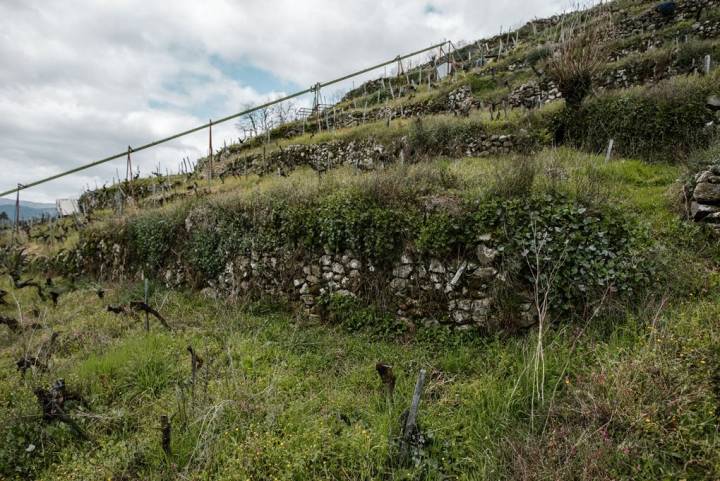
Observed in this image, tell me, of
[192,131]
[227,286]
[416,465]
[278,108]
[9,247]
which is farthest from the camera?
[278,108]

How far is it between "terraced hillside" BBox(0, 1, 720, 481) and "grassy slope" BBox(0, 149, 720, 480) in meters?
0.03

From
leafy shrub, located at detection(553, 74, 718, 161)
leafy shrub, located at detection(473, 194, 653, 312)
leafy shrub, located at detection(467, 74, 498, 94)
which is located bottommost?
leafy shrub, located at detection(473, 194, 653, 312)

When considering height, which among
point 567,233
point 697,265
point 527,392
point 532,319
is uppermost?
point 567,233

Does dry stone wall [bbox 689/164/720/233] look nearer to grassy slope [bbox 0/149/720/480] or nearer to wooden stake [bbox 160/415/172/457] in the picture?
grassy slope [bbox 0/149/720/480]

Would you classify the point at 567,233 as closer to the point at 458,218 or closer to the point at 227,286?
the point at 458,218

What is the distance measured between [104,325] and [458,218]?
7067 mm

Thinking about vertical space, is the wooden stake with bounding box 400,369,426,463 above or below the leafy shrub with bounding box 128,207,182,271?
below

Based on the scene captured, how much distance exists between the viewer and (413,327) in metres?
6.03

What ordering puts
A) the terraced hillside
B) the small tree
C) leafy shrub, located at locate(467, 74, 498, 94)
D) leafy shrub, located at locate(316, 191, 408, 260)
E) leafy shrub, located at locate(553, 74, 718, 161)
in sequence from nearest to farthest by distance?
the terraced hillside
leafy shrub, located at locate(316, 191, 408, 260)
leafy shrub, located at locate(553, 74, 718, 161)
the small tree
leafy shrub, located at locate(467, 74, 498, 94)

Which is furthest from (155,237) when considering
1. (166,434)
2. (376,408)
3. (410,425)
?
(410,425)

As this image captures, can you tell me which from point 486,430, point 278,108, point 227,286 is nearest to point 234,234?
point 227,286

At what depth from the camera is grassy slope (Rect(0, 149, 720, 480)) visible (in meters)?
3.00

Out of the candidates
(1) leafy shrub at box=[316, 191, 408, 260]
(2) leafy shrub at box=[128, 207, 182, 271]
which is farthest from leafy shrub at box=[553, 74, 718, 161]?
(2) leafy shrub at box=[128, 207, 182, 271]

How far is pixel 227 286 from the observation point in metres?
8.08
